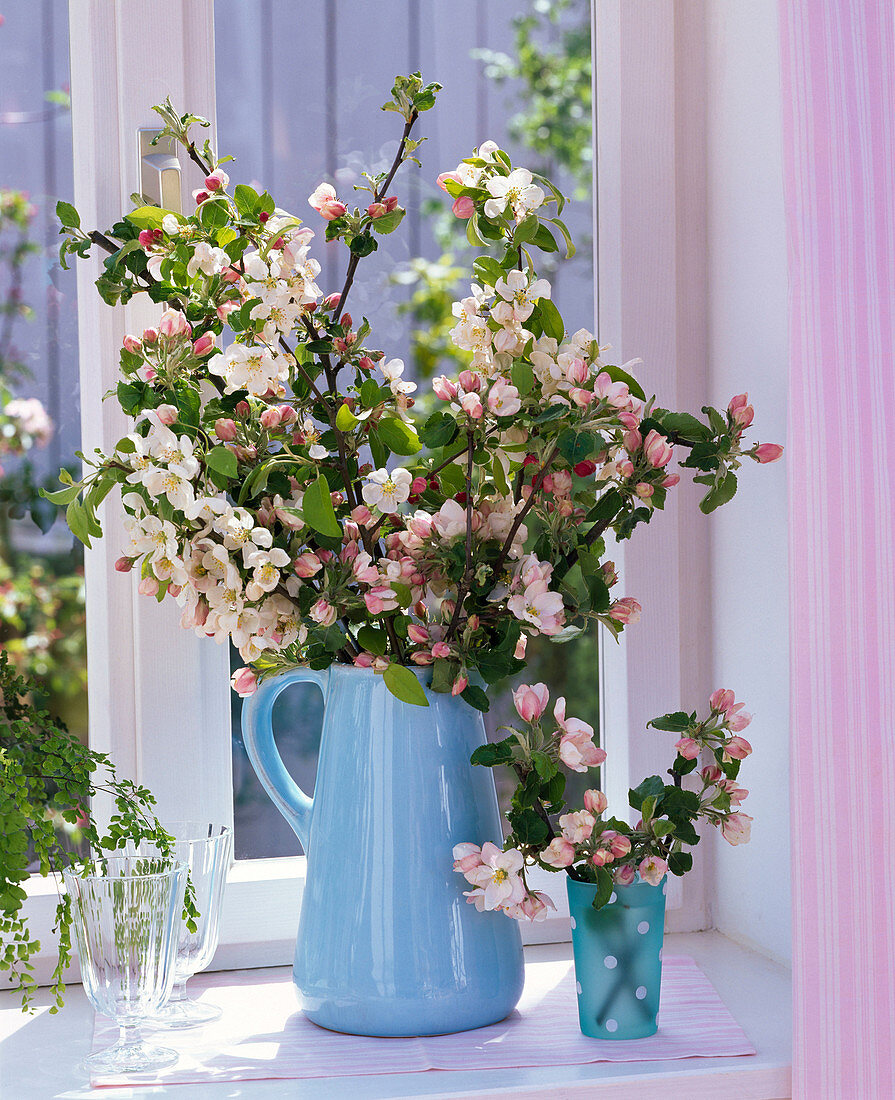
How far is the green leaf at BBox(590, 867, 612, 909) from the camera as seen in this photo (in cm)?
91

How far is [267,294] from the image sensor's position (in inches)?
34.3

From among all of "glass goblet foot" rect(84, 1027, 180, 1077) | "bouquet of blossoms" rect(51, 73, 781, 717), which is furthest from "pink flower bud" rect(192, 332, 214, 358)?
"glass goblet foot" rect(84, 1027, 180, 1077)

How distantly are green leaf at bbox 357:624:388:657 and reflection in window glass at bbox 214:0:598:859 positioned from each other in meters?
0.28

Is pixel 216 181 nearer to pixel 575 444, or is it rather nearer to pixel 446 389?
pixel 446 389

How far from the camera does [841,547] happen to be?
0.91 m

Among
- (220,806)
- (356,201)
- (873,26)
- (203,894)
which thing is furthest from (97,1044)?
(873,26)

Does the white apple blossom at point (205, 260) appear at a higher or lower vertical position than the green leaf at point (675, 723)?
higher

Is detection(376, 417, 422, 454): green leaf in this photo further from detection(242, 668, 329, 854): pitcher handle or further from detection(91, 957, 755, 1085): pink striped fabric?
detection(91, 957, 755, 1085): pink striped fabric

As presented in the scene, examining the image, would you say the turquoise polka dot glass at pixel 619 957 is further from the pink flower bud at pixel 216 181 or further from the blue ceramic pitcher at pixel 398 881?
the pink flower bud at pixel 216 181

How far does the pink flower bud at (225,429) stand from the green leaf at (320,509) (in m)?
0.09

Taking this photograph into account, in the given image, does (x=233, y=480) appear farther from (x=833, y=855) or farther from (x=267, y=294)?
(x=833, y=855)

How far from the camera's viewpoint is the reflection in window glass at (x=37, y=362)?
3.82ft

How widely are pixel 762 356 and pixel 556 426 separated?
348mm

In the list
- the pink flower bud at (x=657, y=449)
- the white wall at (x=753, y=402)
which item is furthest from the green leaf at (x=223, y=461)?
the white wall at (x=753, y=402)
